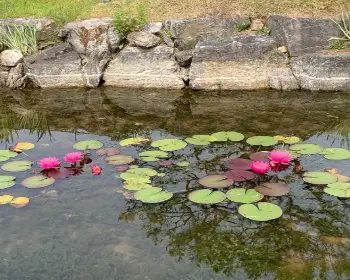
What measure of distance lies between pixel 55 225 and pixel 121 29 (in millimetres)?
4292

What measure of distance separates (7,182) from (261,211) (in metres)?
2.22

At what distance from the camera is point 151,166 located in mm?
4617

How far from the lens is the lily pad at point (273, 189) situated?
3977mm

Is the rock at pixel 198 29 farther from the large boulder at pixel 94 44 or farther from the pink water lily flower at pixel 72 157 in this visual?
the pink water lily flower at pixel 72 157

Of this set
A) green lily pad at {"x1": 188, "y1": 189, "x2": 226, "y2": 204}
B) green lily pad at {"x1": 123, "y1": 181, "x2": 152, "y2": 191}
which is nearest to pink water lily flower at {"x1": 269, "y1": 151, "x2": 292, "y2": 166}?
green lily pad at {"x1": 188, "y1": 189, "x2": 226, "y2": 204}

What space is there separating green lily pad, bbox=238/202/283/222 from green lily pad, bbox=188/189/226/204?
228mm

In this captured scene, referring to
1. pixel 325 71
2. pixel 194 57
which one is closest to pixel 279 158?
pixel 325 71

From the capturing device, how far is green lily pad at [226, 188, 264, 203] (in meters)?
3.86

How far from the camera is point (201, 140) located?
5078 millimetres

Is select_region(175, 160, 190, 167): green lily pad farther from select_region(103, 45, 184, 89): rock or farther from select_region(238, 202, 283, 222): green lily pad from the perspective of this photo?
select_region(103, 45, 184, 89): rock

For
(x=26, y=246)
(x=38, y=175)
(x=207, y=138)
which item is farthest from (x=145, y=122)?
(x=26, y=246)

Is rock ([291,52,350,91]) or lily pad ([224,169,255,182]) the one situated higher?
rock ([291,52,350,91])

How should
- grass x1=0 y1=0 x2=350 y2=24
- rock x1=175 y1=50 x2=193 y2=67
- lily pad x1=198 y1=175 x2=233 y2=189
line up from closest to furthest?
lily pad x1=198 y1=175 x2=233 y2=189 → rock x1=175 y1=50 x2=193 y2=67 → grass x1=0 y1=0 x2=350 y2=24

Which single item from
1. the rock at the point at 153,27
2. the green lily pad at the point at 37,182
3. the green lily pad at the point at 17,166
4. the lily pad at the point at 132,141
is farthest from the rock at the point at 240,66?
the green lily pad at the point at 37,182
